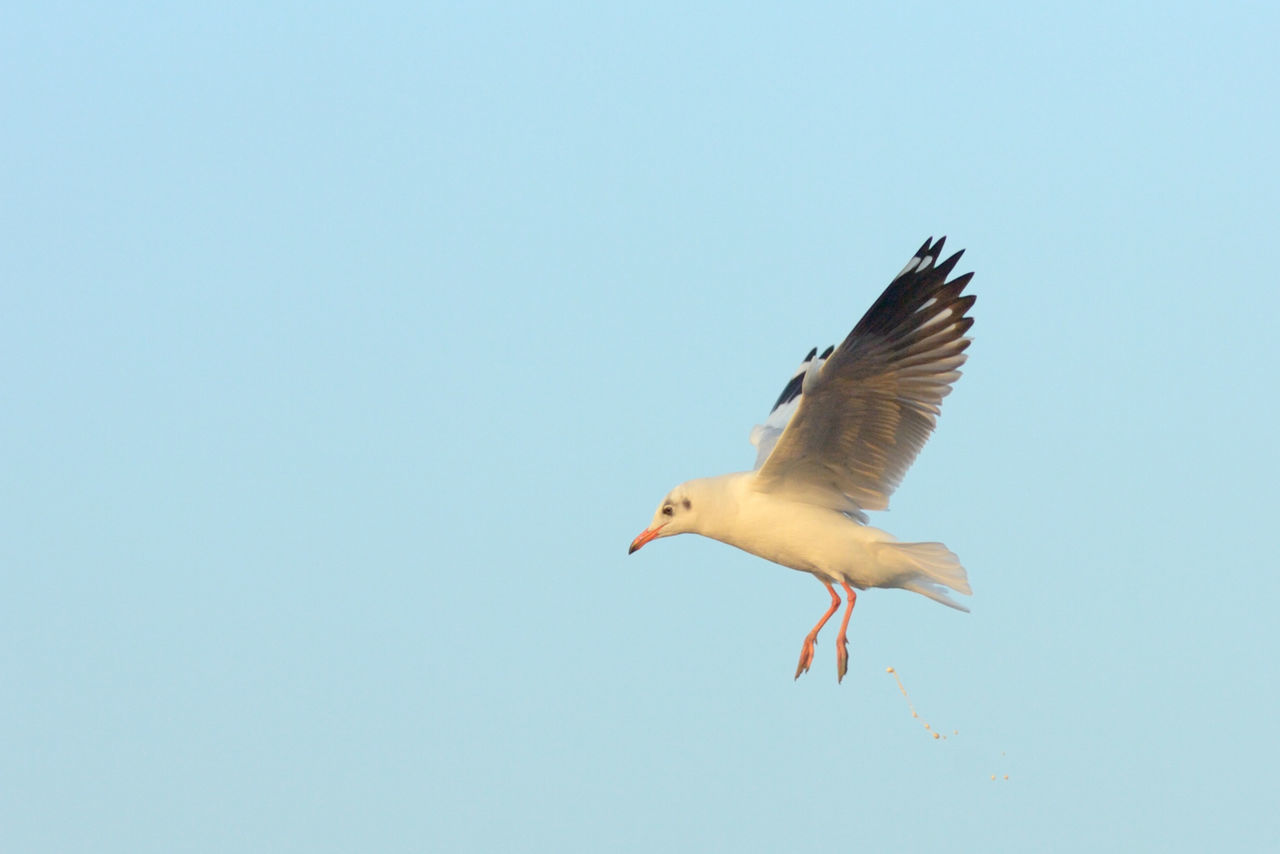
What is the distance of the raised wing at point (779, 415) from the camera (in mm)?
10484

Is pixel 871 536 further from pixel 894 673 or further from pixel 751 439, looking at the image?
pixel 751 439

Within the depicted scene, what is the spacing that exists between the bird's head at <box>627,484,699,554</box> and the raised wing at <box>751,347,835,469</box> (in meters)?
0.61

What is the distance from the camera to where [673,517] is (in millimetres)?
9500

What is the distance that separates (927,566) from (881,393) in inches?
41.1

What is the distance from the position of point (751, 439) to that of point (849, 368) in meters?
2.28

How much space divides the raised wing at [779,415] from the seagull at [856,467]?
0.49m

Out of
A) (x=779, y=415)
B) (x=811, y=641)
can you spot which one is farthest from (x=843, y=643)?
(x=779, y=415)

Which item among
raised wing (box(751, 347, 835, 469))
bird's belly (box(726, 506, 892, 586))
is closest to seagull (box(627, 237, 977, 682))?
bird's belly (box(726, 506, 892, 586))

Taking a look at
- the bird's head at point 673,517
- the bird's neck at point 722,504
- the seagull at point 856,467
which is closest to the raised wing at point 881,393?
the seagull at point 856,467

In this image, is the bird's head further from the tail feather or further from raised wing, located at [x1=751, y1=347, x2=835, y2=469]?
the tail feather

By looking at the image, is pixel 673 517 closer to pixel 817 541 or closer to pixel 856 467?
pixel 817 541

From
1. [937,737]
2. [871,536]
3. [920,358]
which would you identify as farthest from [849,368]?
[937,737]

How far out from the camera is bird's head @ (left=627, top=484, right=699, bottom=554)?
940 centimetres

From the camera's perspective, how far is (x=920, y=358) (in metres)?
8.87
